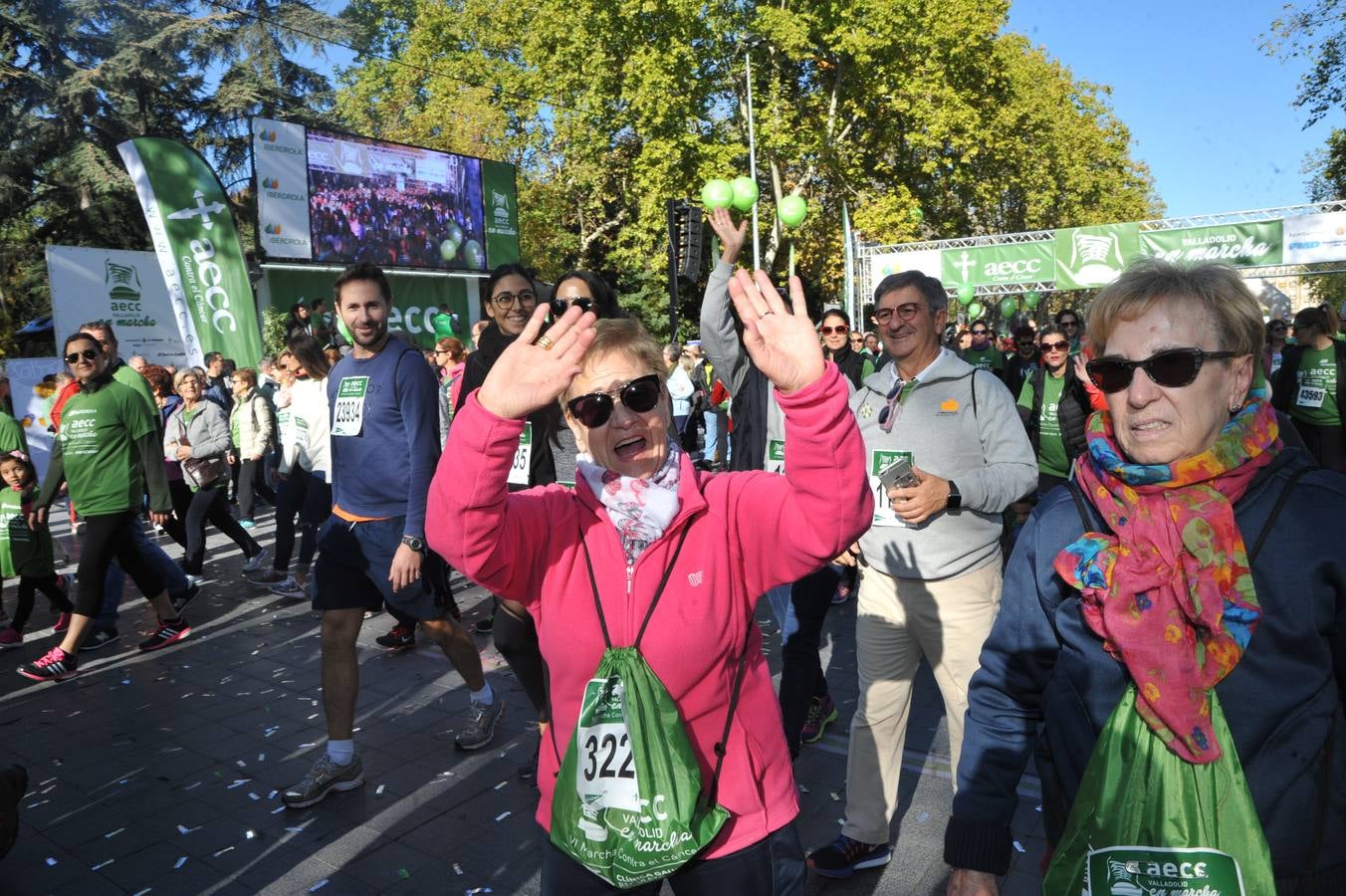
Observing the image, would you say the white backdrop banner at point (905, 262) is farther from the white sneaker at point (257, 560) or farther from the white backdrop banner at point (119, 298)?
the white sneaker at point (257, 560)

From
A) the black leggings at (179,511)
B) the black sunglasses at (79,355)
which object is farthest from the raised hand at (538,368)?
the black leggings at (179,511)

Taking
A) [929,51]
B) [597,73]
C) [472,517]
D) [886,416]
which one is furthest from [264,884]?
[929,51]

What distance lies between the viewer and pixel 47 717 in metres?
5.52

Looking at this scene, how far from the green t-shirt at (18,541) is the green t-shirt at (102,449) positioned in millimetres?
614

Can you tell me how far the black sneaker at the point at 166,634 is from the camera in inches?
Result: 265

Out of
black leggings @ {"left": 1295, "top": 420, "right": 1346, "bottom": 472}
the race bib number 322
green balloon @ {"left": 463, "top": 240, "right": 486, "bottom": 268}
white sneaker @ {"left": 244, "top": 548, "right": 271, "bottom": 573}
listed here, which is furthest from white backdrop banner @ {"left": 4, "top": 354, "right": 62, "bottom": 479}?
black leggings @ {"left": 1295, "top": 420, "right": 1346, "bottom": 472}

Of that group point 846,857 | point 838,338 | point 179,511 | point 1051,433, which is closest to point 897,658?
point 846,857

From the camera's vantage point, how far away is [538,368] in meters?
1.73

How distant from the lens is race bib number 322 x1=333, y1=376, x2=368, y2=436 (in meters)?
4.28

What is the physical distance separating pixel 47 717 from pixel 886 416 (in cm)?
508

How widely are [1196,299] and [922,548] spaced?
5.43 ft

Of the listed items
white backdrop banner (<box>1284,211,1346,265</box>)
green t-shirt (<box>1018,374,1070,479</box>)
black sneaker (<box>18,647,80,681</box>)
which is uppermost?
white backdrop banner (<box>1284,211,1346,265</box>)

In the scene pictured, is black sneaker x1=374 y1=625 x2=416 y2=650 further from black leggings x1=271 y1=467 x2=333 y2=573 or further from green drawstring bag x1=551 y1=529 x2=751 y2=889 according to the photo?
green drawstring bag x1=551 y1=529 x2=751 y2=889

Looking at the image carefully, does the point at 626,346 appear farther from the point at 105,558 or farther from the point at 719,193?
the point at 105,558
